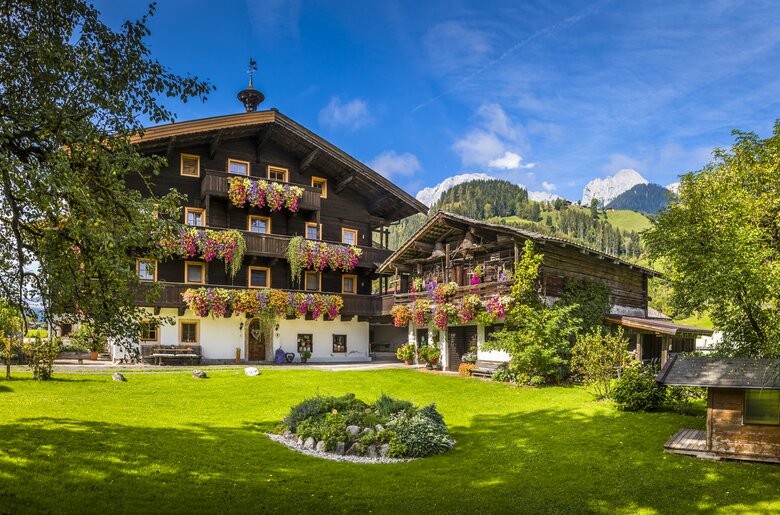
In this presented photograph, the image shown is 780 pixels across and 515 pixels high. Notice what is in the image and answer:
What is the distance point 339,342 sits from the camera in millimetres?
35156

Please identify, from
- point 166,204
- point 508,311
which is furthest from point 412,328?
point 166,204

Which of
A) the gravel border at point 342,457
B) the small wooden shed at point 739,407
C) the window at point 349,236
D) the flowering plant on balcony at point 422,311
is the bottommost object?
the gravel border at point 342,457

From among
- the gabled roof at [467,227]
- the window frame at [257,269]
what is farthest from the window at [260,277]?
the gabled roof at [467,227]

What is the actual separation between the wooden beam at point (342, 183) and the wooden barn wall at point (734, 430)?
90.1 ft

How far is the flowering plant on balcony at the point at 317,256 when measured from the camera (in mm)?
31812

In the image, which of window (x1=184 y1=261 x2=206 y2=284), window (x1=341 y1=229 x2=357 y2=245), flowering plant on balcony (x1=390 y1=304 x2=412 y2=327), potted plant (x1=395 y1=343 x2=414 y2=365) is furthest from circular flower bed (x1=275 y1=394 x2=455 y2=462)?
window (x1=341 y1=229 x2=357 y2=245)

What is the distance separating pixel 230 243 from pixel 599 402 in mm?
20843

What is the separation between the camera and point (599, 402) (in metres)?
17.8

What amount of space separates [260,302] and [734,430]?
2408cm

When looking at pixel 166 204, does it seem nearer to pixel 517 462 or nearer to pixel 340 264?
pixel 517 462

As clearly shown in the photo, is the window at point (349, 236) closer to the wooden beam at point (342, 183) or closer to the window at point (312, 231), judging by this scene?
the window at point (312, 231)

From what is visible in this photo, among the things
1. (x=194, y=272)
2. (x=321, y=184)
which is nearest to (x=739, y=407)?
(x=194, y=272)

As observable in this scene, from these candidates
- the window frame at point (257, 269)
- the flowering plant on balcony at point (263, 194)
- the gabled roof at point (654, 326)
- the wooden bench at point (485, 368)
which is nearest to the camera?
the gabled roof at point (654, 326)

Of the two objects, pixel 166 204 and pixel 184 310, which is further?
pixel 184 310
